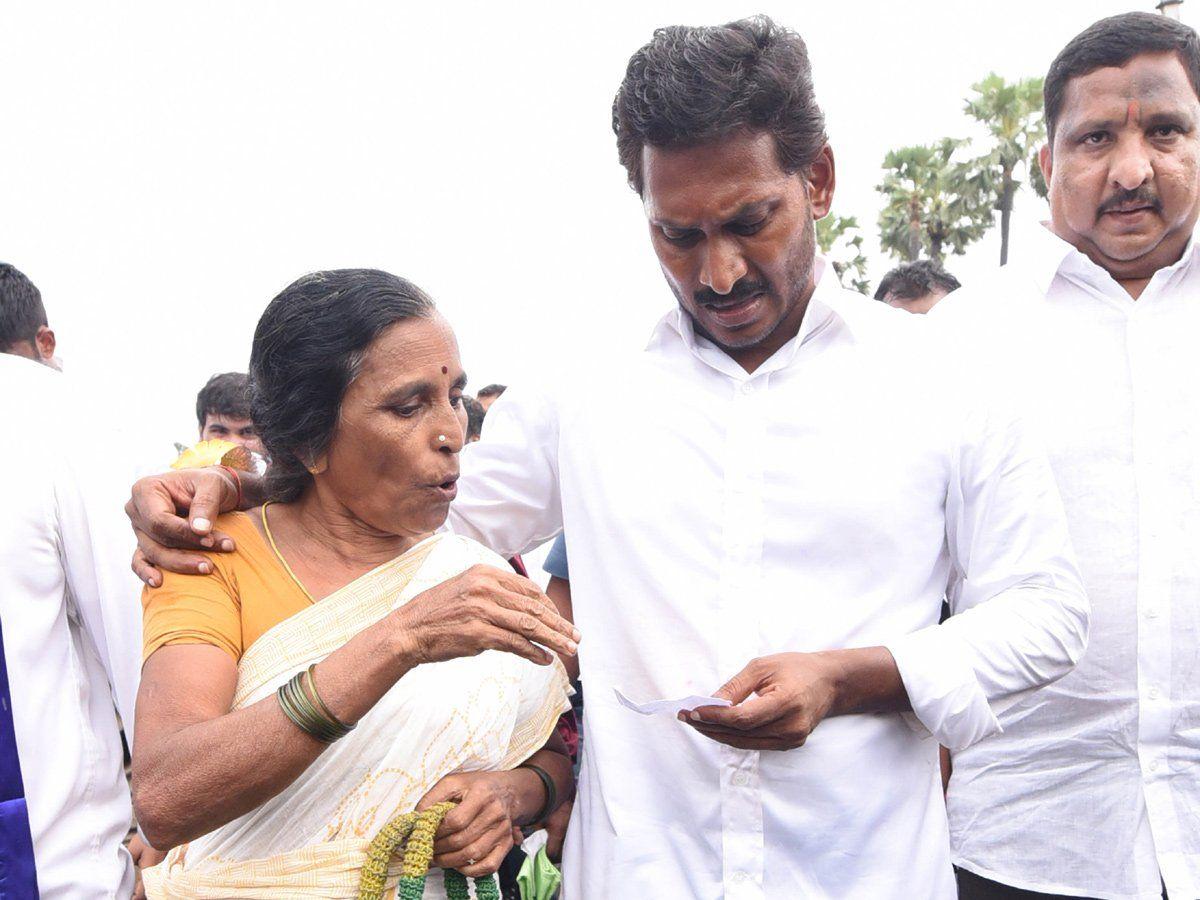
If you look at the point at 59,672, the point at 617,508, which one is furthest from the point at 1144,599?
the point at 59,672

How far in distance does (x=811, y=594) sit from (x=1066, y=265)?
50.6 inches

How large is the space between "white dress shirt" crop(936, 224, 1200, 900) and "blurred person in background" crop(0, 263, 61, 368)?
298 centimetres

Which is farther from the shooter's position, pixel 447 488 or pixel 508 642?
pixel 447 488

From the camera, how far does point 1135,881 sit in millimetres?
2686

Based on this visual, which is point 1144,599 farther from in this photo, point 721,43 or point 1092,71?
point 721,43

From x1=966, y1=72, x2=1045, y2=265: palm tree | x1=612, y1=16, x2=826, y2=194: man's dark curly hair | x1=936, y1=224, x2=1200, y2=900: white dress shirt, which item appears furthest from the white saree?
x1=966, y1=72, x2=1045, y2=265: palm tree

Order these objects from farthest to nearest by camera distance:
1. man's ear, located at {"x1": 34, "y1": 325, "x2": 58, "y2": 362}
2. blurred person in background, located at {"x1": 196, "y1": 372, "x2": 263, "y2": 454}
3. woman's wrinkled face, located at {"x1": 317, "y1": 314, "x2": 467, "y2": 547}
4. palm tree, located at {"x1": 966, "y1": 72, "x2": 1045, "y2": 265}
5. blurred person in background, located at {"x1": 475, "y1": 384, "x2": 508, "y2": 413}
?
palm tree, located at {"x1": 966, "y1": 72, "x2": 1045, "y2": 265}
blurred person in background, located at {"x1": 475, "y1": 384, "x2": 508, "y2": 413}
blurred person in background, located at {"x1": 196, "y1": 372, "x2": 263, "y2": 454}
man's ear, located at {"x1": 34, "y1": 325, "x2": 58, "y2": 362}
woman's wrinkled face, located at {"x1": 317, "y1": 314, "x2": 467, "y2": 547}

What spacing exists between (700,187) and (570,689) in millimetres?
1039

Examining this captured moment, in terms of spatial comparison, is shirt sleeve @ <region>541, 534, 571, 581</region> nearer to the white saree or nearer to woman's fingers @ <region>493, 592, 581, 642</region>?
the white saree

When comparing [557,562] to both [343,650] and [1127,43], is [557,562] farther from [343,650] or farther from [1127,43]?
[1127,43]

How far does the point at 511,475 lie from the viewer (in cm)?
250

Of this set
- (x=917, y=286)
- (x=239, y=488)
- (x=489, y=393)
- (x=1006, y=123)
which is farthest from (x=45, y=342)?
(x=1006, y=123)

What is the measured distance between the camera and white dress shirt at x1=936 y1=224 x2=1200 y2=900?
2676 millimetres

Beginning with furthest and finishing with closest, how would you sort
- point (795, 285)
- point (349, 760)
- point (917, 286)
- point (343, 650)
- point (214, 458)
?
1. point (917, 286)
2. point (214, 458)
3. point (795, 285)
4. point (349, 760)
5. point (343, 650)
